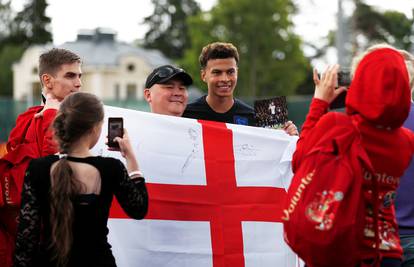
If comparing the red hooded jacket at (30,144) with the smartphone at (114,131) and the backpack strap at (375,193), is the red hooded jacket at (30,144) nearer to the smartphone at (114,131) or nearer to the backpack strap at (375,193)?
the smartphone at (114,131)

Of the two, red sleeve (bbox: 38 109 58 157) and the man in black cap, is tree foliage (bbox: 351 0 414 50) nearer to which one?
the man in black cap

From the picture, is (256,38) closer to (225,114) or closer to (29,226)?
(225,114)

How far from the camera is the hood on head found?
3.05 metres

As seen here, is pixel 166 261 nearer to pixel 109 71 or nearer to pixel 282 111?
pixel 282 111

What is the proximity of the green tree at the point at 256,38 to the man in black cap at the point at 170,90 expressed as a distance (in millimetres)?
46315

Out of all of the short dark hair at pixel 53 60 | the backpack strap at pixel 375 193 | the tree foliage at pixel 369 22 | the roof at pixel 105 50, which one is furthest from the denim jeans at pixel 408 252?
the roof at pixel 105 50

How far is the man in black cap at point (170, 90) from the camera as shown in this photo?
16.2 feet

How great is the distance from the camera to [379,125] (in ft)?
10.2

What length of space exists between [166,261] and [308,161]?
5.39 ft

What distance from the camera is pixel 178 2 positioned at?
8794 cm

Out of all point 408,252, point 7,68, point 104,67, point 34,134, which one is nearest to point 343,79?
point 408,252

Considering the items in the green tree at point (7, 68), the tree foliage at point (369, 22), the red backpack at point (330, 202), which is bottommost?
the green tree at point (7, 68)

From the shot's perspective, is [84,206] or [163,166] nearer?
[84,206]

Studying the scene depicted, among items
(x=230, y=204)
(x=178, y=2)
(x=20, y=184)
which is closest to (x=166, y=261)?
(x=230, y=204)
